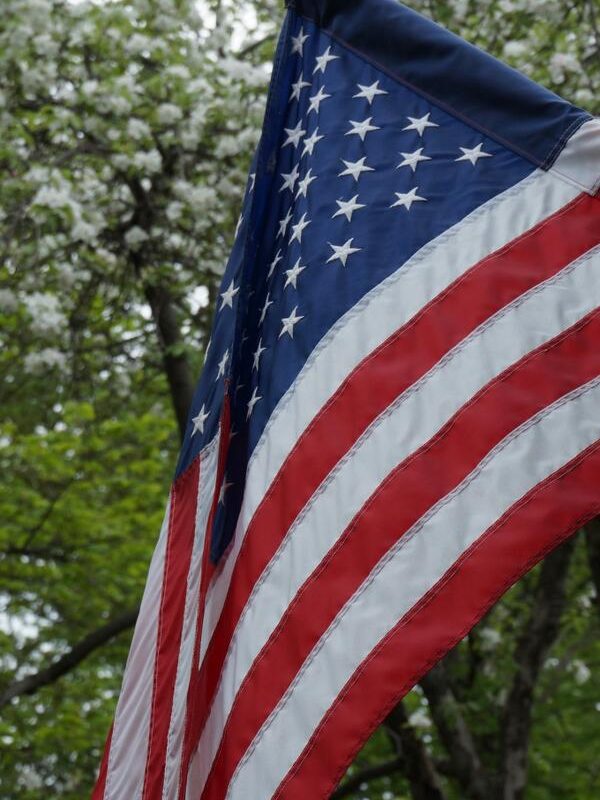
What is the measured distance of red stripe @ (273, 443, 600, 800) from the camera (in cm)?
319

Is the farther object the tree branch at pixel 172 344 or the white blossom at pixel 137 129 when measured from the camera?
the tree branch at pixel 172 344

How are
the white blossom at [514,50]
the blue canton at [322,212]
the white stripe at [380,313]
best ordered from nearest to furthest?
the white stripe at [380,313] < the blue canton at [322,212] < the white blossom at [514,50]

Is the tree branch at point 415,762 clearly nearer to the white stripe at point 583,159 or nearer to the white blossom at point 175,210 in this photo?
the white blossom at point 175,210

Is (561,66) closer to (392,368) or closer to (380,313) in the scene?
(380,313)

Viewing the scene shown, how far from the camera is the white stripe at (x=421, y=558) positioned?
326 cm

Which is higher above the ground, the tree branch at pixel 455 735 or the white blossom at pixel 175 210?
the white blossom at pixel 175 210

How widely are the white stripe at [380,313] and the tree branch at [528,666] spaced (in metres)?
5.50

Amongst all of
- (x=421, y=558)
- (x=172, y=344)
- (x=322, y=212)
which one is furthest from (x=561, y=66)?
(x=421, y=558)

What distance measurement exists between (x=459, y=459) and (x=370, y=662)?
541 mm

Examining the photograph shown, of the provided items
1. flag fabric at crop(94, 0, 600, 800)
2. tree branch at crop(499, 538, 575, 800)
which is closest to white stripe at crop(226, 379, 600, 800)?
flag fabric at crop(94, 0, 600, 800)

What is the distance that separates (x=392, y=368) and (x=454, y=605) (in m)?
0.70

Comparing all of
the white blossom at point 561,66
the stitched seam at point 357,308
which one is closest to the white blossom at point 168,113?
the white blossom at point 561,66

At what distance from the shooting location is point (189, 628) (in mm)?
3914

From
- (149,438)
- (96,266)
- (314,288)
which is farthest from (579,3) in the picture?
(149,438)
